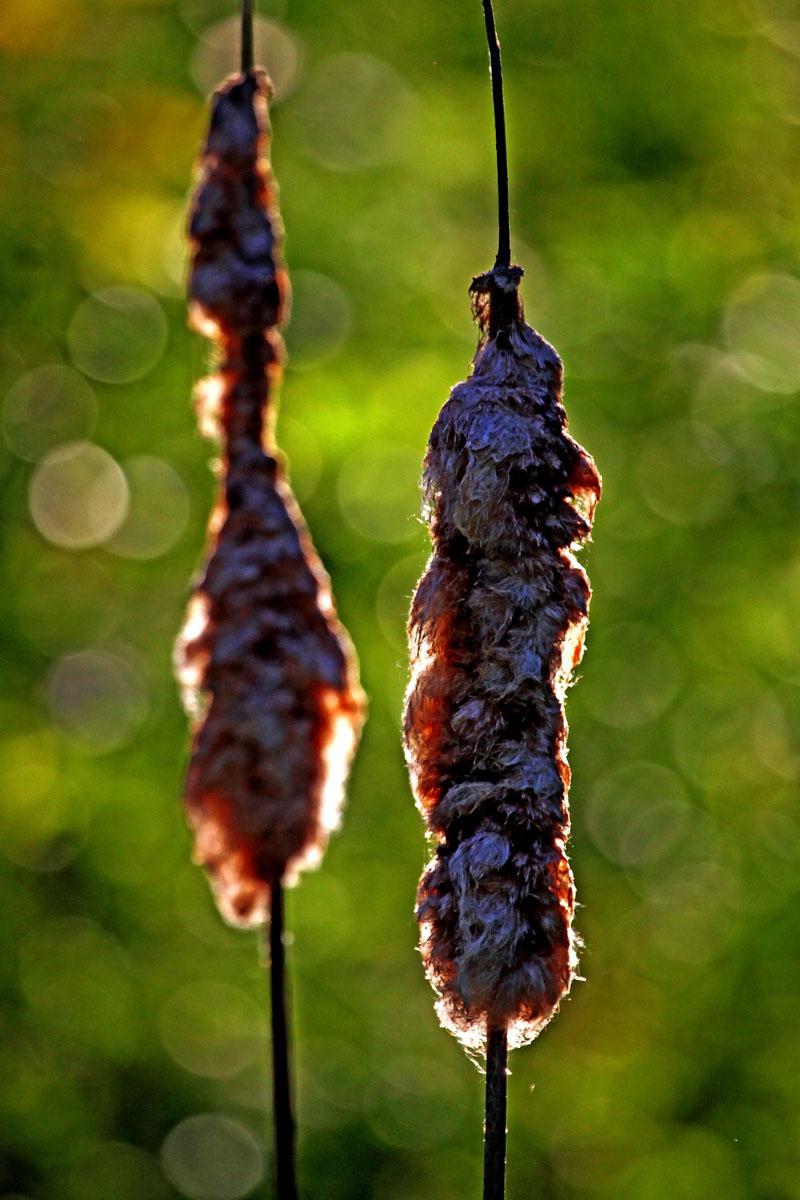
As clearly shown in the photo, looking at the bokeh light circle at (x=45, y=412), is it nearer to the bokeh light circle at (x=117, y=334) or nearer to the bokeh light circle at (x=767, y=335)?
the bokeh light circle at (x=117, y=334)

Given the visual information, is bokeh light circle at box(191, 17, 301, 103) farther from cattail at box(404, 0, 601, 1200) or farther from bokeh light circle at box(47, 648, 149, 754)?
cattail at box(404, 0, 601, 1200)

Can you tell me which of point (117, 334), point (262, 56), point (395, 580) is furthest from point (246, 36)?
point (117, 334)

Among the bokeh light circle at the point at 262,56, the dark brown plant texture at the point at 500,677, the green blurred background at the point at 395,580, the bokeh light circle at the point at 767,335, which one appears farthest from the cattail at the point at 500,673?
the bokeh light circle at the point at 767,335

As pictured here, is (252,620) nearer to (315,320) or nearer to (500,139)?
(500,139)

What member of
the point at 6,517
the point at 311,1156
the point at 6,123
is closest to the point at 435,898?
the point at 311,1156

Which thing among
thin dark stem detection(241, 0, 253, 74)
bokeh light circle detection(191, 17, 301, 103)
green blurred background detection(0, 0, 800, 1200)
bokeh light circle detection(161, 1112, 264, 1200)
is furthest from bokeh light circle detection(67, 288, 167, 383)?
thin dark stem detection(241, 0, 253, 74)

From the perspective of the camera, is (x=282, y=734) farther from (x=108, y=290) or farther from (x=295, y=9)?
(x=295, y=9)

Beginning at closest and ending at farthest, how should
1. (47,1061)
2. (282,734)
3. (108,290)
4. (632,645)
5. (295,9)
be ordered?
(282,734)
(47,1061)
(632,645)
(108,290)
(295,9)
